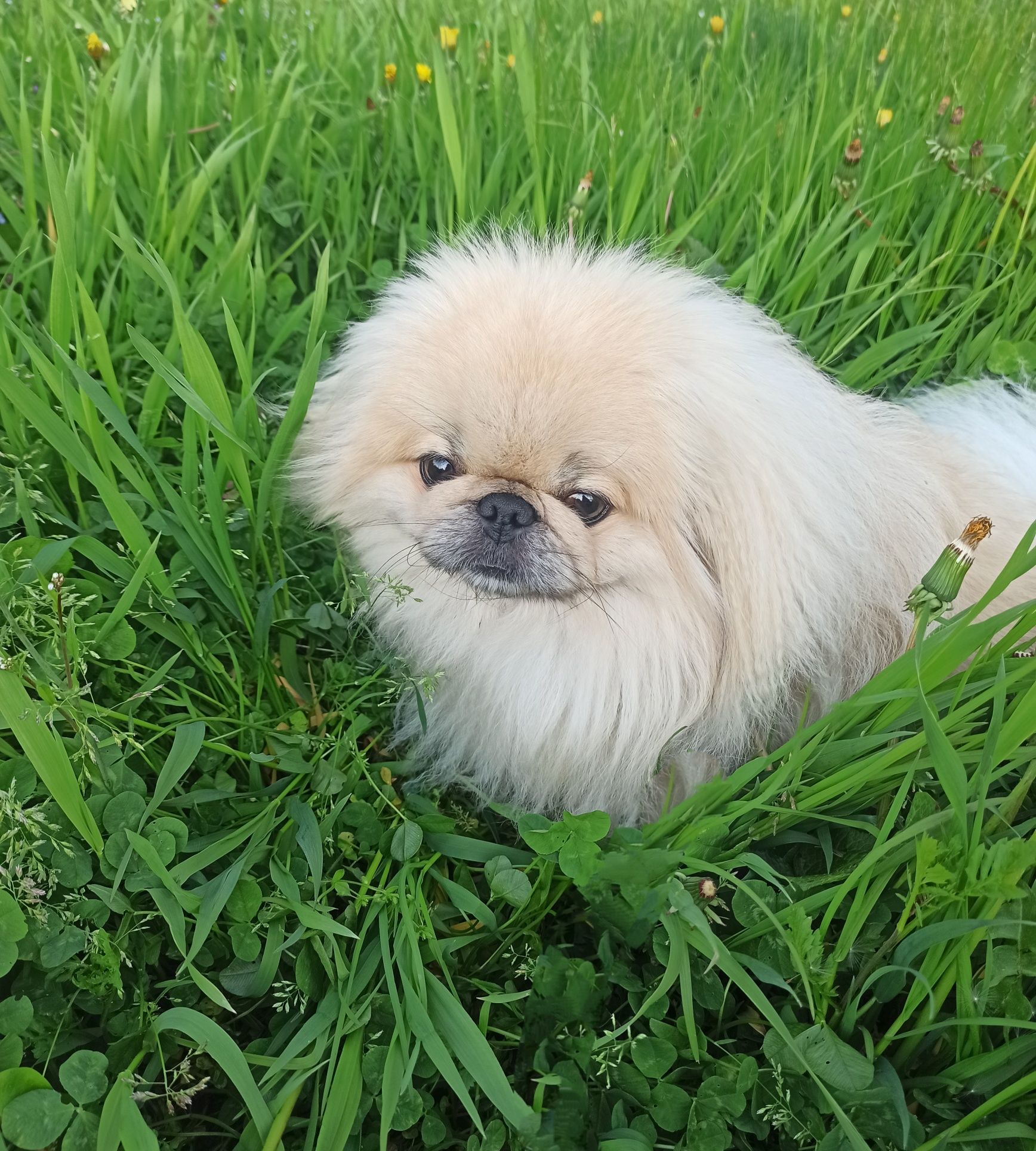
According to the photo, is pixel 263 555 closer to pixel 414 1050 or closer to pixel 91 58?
pixel 414 1050

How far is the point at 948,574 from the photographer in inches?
35.6

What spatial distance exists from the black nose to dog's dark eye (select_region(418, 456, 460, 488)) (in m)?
0.11

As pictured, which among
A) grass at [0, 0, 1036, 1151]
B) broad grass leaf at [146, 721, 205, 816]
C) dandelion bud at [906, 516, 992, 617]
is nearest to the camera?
dandelion bud at [906, 516, 992, 617]

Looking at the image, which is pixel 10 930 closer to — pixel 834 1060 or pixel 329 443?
pixel 329 443

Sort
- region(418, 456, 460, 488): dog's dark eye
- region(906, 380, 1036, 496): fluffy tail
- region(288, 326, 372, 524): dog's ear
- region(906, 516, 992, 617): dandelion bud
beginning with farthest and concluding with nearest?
region(906, 380, 1036, 496): fluffy tail < region(288, 326, 372, 524): dog's ear < region(418, 456, 460, 488): dog's dark eye < region(906, 516, 992, 617): dandelion bud

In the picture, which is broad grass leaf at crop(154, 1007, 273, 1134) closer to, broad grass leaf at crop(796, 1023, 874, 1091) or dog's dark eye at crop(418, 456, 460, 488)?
broad grass leaf at crop(796, 1023, 874, 1091)

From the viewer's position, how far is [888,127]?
2.17m

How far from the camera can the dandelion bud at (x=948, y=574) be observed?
2.96 feet

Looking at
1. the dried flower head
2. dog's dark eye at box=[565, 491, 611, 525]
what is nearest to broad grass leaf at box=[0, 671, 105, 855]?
dog's dark eye at box=[565, 491, 611, 525]

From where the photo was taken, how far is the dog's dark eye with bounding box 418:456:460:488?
131 cm

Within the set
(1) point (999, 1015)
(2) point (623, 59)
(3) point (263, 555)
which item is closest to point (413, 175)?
(2) point (623, 59)

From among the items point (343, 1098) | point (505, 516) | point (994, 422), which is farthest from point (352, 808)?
point (994, 422)

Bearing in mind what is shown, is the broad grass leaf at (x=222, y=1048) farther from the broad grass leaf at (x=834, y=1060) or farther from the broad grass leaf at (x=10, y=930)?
the broad grass leaf at (x=834, y=1060)

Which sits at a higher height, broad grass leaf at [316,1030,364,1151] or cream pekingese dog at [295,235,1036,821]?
cream pekingese dog at [295,235,1036,821]
